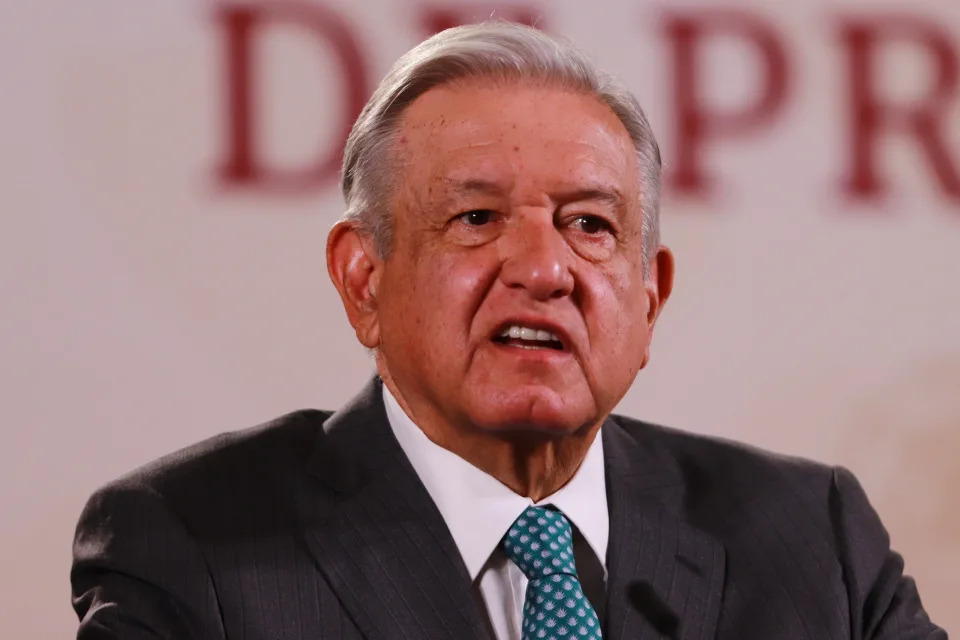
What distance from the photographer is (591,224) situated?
65.4 inches

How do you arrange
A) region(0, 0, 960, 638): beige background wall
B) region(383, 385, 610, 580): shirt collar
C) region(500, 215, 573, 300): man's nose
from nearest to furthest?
region(500, 215, 573, 300): man's nose < region(383, 385, 610, 580): shirt collar < region(0, 0, 960, 638): beige background wall

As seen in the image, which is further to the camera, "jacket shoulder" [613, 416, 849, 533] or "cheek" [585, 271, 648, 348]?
"jacket shoulder" [613, 416, 849, 533]

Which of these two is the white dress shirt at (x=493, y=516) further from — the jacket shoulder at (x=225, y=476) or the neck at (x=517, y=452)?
the jacket shoulder at (x=225, y=476)

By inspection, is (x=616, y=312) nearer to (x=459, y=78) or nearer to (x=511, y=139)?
(x=511, y=139)

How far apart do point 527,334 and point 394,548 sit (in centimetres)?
31

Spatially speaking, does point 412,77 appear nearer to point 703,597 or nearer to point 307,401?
point 703,597

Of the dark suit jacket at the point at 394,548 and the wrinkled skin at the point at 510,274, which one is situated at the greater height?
the wrinkled skin at the point at 510,274

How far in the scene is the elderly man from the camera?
1.54 meters

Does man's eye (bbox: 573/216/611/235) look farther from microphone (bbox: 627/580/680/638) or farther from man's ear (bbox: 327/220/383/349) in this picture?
microphone (bbox: 627/580/680/638)

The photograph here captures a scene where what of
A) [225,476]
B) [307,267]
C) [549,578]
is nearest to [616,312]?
[549,578]

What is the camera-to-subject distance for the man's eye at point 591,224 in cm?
164

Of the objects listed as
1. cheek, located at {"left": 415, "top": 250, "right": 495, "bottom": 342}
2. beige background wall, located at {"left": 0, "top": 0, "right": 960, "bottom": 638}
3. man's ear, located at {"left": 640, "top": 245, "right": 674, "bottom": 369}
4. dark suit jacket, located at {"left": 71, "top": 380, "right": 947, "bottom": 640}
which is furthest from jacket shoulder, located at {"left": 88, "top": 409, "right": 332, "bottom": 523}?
beige background wall, located at {"left": 0, "top": 0, "right": 960, "bottom": 638}

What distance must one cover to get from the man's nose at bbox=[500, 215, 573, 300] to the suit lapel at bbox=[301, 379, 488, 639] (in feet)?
1.03

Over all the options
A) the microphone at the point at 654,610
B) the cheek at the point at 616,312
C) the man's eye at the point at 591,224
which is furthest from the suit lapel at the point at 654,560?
the man's eye at the point at 591,224
